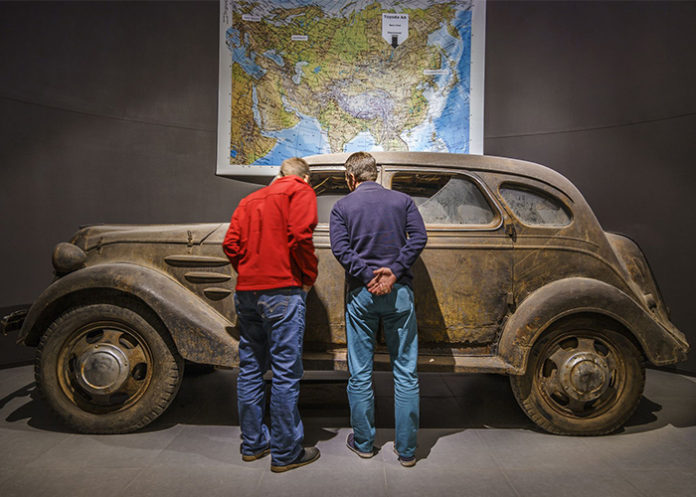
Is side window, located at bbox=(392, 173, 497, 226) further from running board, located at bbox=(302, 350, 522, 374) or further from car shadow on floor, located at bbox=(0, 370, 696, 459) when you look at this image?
car shadow on floor, located at bbox=(0, 370, 696, 459)

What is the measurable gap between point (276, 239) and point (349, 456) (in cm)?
135

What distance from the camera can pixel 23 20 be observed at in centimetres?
395

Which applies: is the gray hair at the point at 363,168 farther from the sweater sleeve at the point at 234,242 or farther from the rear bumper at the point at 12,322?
the rear bumper at the point at 12,322

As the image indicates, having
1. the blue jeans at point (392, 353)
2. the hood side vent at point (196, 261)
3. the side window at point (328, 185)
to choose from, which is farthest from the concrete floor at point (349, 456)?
the side window at point (328, 185)

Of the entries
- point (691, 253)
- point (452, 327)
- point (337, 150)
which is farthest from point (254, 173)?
point (691, 253)

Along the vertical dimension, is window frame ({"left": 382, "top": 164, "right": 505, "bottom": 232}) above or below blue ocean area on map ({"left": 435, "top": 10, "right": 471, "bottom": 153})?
below

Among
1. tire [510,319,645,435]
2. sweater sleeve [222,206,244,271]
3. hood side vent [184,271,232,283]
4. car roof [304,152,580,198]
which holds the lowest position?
tire [510,319,645,435]

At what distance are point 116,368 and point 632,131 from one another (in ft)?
16.9

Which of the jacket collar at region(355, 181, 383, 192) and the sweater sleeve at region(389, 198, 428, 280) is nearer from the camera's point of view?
the sweater sleeve at region(389, 198, 428, 280)

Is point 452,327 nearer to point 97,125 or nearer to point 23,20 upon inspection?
point 97,125

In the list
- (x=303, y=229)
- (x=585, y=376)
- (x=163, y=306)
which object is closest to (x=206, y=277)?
(x=163, y=306)

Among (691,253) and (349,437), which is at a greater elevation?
(691,253)

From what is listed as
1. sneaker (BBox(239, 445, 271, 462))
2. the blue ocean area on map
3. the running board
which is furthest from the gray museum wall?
sneaker (BBox(239, 445, 271, 462))

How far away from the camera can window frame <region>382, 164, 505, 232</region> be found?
2.76m
